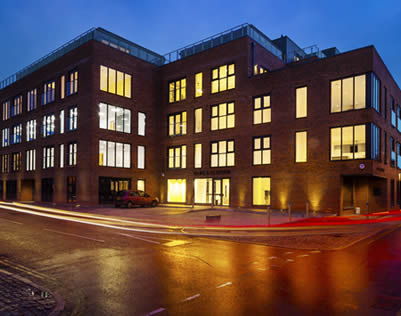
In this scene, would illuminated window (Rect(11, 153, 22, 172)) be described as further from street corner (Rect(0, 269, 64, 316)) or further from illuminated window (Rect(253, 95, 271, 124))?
street corner (Rect(0, 269, 64, 316))

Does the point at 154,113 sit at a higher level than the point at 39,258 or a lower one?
higher

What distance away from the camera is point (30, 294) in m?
6.48

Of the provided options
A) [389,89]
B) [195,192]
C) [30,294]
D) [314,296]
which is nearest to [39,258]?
[30,294]

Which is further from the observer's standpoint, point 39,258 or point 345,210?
point 345,210

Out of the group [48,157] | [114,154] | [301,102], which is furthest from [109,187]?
[301,102]

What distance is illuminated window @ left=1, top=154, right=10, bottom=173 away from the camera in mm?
47016

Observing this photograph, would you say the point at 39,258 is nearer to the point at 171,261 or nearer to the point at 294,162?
the point at 171,261

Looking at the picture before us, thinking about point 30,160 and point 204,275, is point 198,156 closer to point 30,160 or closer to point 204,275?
point 30,160

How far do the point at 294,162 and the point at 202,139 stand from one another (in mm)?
10209

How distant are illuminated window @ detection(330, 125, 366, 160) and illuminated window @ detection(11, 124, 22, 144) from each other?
3885 cm

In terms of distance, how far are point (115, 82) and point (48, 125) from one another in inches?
410

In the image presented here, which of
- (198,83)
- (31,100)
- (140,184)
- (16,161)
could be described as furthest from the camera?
(16,161)

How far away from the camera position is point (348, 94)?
25219 millimetres

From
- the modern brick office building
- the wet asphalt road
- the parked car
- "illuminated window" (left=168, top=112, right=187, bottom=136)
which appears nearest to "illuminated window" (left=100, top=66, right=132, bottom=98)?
the modern brick office building
